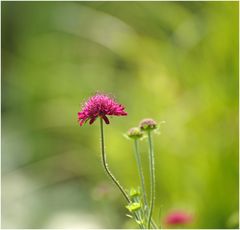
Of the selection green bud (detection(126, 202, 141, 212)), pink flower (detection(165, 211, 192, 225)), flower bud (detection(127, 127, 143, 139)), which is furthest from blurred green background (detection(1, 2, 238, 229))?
green bud (detection(126, 202, 141, 212))

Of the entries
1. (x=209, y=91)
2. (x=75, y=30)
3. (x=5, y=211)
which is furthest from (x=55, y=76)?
(x=209, y=91)

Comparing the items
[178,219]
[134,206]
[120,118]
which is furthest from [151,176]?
[120,118]

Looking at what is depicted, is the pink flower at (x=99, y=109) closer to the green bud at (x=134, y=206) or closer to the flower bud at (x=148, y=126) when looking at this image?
the flower bud at (x=148, y=126)

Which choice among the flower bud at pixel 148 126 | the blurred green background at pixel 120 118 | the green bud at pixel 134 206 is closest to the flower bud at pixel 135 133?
the flower bud at pixel 148 126

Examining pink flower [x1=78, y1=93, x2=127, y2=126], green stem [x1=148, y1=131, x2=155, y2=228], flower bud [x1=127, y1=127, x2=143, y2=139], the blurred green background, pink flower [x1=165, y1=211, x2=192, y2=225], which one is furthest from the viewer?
the blurred green background

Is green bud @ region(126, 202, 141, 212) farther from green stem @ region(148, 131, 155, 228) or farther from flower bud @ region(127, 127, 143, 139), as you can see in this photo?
flower bud @ region(127, 127, 143, 139)
